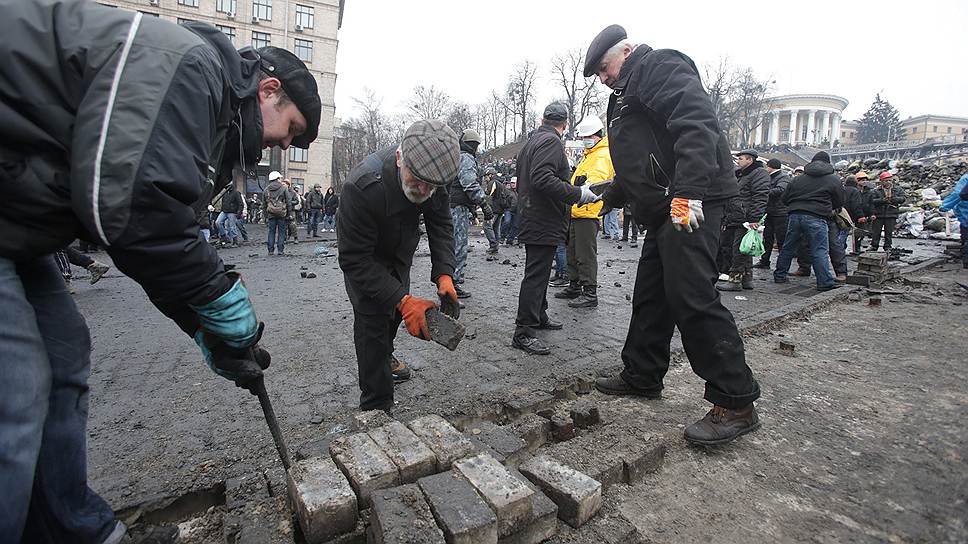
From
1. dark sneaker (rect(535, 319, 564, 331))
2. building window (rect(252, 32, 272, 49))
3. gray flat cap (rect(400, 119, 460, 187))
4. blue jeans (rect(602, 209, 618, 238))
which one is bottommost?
dark sneaker (rect(535, 319, 564, 331))

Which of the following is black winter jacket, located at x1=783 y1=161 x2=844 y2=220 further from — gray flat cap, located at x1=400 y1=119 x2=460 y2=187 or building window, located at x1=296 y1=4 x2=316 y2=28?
building window, located at x1=296 y1=4 x2=316 y2=28

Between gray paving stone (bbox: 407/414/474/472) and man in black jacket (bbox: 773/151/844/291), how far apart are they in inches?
286

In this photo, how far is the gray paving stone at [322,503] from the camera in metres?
1.80

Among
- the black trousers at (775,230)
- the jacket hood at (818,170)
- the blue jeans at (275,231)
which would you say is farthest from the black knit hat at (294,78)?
the blue jeans at (275,231)

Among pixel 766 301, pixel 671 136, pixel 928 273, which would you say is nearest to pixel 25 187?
pixel 671 136

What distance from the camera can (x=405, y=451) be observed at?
217 centimetres

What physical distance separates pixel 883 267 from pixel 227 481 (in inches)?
367

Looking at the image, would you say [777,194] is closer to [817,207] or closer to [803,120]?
[817,207]

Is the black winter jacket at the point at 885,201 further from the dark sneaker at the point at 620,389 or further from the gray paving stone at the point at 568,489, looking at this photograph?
the gray paving stone at the point at 568,489

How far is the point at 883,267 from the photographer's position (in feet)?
25.9

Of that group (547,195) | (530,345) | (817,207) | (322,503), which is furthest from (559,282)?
(322,503)

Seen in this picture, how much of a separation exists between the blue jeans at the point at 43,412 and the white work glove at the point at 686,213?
262 cm

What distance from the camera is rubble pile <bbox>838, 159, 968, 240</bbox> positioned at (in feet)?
Answer: 59.2

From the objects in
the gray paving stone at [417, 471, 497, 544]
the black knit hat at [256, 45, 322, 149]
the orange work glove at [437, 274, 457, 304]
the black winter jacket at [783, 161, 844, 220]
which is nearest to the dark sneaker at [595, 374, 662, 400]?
the orange work glove at [437, 274, 457, 304]
